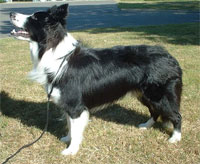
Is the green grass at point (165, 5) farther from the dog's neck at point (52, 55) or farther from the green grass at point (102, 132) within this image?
the dog's neck at point (52, 55)

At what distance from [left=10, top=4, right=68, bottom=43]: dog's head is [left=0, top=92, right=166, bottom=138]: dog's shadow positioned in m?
1.70

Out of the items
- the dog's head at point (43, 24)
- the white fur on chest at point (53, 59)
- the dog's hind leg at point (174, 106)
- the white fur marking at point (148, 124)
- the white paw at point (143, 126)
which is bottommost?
the white paw at point (143, 126)

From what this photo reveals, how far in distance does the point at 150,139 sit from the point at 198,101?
1696 mm

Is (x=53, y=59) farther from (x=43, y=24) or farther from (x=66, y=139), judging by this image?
(x=66, y=139)

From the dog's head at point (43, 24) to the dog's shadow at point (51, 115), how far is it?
1.70m

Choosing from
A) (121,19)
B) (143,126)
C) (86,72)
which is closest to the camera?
(86,72)

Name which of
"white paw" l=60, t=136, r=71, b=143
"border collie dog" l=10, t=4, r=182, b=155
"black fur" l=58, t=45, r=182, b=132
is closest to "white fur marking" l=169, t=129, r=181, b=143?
"border collie dog" l=10, t=4, r=182, b=155

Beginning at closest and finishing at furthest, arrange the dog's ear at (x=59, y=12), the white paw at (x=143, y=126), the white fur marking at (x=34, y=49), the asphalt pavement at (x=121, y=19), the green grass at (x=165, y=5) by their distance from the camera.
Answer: the dog's ear at (x=59, y=12), the white fur marking at (x=34, y=49), the white paw at (x=143, y=126), the asphalt pavement at (x=121, y=19), the green grass at (x=165, y=5)

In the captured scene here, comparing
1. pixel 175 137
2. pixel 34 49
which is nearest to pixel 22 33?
pixel 34 49

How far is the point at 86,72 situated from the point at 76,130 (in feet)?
2.62

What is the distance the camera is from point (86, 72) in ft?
10.6

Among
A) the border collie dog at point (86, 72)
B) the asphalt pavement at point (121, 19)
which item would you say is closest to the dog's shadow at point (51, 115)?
the border collie dog at point (86, 72)

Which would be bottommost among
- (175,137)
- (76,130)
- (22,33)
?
(175,137)

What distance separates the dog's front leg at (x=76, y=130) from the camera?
3269 millimetres
